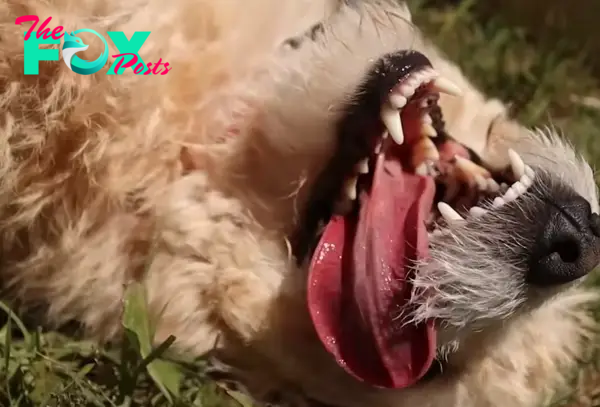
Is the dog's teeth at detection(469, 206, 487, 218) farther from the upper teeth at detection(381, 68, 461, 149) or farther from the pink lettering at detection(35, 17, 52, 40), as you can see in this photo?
the pink lettering at detection(35, 17, 52, 40)

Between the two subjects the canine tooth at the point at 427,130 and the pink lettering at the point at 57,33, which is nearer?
the pink lettering at the point at 57,33

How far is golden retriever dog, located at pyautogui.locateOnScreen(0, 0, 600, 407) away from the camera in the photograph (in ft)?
2.27

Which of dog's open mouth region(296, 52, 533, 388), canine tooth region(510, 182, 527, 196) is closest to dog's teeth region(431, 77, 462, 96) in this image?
dog's open mouth region(296, 52, 533, 388)

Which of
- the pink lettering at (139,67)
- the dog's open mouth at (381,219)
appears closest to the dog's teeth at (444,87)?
the dog's open mouth at (381,219)

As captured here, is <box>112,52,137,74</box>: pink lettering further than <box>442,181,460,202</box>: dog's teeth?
No

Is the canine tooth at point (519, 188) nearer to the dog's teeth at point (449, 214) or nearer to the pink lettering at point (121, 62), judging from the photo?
the dog's teeth at point (449, 214)

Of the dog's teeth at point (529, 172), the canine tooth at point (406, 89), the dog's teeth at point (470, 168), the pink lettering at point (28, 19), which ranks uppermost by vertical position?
the pink lettering at point (28, 19)

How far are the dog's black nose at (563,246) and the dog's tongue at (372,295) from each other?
0.11m

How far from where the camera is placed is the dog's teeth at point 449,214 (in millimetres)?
746

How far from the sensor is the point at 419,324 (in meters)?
0.73

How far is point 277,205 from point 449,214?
6.3 inches

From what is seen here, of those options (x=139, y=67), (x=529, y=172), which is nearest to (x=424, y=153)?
(x=529, y=172)

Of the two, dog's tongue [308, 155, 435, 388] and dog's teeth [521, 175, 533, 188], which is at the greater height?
dog's teeth [521, 175, 533, 188]

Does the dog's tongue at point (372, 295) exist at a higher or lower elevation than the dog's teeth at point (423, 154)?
lower
